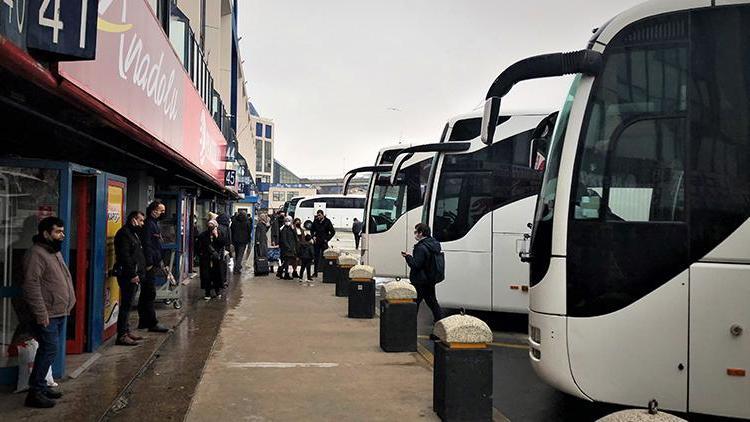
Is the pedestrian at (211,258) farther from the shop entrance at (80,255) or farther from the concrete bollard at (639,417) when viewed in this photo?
the concrete bollard at (639,417)

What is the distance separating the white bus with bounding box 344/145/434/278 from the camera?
54.0ft

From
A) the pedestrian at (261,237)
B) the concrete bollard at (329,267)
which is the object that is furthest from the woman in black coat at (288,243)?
the pedestrian at (261,237)

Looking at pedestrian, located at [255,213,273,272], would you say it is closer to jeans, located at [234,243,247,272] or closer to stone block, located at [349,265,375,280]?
jeans, located at [234,243,247,272]

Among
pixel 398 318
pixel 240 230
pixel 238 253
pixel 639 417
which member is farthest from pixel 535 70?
pixel 238 253

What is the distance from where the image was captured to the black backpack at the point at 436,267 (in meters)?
9.45

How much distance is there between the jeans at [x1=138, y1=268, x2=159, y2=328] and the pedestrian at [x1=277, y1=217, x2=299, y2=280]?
7.40 metres

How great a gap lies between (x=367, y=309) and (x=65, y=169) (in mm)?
6159

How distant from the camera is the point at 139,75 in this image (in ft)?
25.5

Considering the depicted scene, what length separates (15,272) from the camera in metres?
6.62

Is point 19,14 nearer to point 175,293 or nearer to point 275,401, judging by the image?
point 275,401

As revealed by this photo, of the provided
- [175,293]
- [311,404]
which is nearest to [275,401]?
[311,404]

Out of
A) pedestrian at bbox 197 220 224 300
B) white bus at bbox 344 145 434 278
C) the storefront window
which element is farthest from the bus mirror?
white bus at bbox 344 145 434 278

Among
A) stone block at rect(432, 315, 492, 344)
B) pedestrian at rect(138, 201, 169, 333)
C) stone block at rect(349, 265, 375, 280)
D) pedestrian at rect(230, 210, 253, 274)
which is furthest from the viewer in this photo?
pedestrian at rect(230, 210, 253, 274)

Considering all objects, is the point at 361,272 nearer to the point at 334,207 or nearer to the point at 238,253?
the point at 238,253
